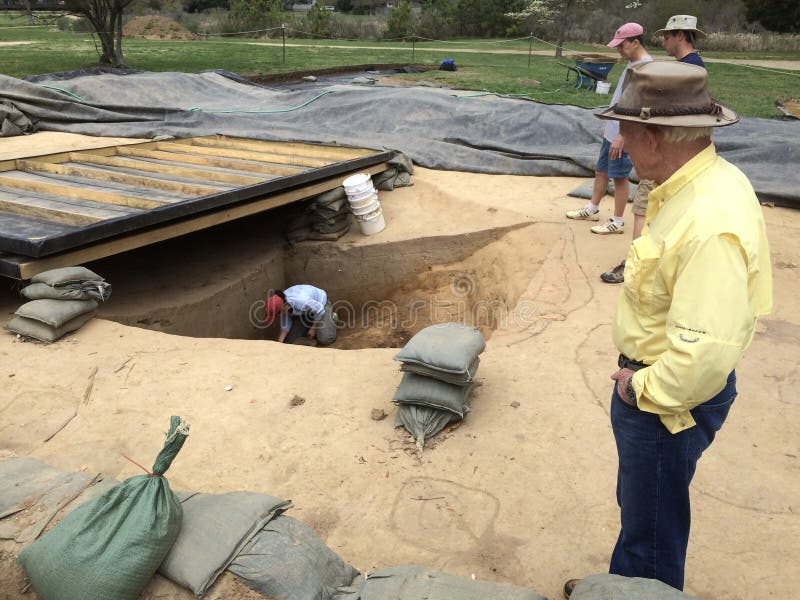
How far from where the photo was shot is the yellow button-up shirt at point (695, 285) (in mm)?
1653

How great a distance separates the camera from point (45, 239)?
14.8ft

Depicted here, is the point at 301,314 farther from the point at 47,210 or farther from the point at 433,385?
the point at 433,385

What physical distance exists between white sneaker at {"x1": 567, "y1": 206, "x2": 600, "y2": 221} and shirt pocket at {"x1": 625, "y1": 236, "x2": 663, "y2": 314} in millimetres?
4966

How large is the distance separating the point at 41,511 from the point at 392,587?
1331mm

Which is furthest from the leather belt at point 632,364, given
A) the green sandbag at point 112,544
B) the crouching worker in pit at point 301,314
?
the crouching worker in pit at point 301,314

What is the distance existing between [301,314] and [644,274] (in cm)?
449

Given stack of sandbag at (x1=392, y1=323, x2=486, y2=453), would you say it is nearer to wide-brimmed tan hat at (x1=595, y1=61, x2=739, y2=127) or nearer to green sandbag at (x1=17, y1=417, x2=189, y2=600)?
green sandbag at (x1=17, y1=417, x2=189, y2=600)

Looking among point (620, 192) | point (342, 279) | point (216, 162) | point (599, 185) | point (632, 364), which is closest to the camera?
point (632, 364)

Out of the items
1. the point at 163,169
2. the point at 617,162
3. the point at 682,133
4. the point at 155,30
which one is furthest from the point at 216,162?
the point at 155,30

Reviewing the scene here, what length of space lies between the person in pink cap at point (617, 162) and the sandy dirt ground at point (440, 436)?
0.33m

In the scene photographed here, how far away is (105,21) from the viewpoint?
16.4 meters

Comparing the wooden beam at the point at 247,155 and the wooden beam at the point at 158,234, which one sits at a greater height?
the wooden beam at the point at 247,155

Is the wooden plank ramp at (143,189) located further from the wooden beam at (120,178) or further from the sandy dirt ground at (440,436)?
the sandy dirt ground at (440,436)

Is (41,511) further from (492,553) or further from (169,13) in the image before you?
(169,13)
